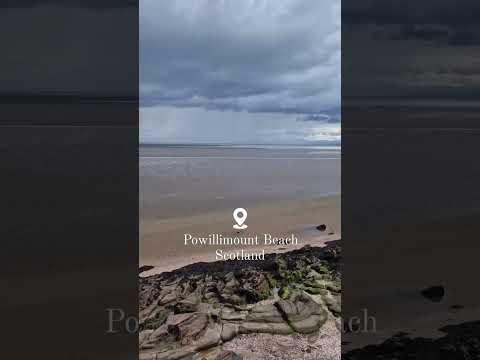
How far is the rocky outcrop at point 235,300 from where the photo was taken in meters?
1.30

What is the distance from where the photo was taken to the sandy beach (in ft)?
4.44

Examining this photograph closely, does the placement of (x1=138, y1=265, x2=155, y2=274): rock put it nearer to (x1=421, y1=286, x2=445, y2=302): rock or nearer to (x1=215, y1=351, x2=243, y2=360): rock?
(x1=215, y1=351, x2=243, y2=360): rock

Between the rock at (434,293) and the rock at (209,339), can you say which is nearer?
the rock at (209,339)

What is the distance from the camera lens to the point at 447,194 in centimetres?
159

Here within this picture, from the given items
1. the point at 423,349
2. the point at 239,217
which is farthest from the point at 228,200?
the point at 423,349

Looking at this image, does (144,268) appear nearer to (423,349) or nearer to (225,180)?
(225,180)

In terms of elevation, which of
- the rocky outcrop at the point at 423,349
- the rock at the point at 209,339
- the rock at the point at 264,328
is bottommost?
the rocky outcrop at the point at 423,349

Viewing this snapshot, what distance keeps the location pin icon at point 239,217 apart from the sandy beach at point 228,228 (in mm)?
19

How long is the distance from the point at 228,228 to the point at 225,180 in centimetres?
Answer: 22

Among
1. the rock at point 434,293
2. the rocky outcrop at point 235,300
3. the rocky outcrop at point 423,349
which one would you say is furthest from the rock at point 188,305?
the rock at point 434,293

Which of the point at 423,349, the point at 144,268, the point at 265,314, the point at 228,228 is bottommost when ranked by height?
the point at 423,349

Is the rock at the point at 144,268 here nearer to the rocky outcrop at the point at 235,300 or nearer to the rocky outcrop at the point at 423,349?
the rocky outcrop at the point at 235,300

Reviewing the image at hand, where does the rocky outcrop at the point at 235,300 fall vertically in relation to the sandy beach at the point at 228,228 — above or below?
below

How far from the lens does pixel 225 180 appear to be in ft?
4.71
